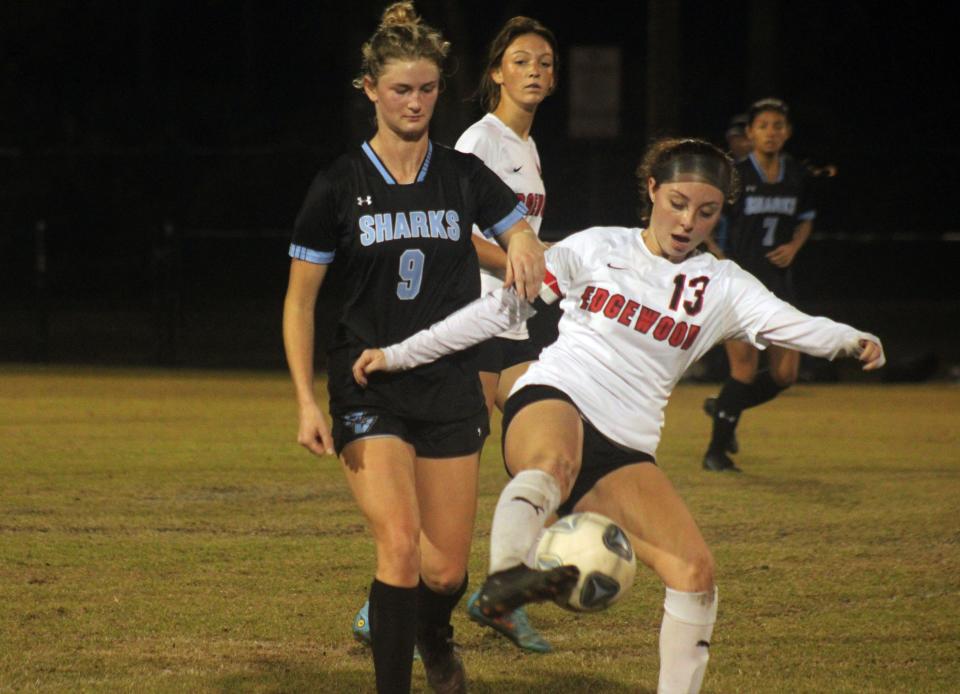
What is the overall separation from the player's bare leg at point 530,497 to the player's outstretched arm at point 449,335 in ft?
1.05

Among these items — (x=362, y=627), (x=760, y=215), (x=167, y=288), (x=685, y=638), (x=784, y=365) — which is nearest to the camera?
(x=685, y=638)

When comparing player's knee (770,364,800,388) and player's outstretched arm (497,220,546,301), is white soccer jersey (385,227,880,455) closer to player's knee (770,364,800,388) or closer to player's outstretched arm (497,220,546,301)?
player's outstretched arm (497,220,546,301)

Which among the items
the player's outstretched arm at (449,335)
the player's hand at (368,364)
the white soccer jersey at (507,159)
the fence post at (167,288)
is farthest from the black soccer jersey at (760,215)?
the fence post at (167,288)

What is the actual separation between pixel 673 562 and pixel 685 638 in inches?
8.7

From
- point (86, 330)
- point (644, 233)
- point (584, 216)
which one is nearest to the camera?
point (644, 233)

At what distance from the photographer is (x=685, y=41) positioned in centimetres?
3678

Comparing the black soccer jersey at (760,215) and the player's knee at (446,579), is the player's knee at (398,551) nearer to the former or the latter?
the player's knee at (446,579)

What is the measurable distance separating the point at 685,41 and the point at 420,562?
109 ft

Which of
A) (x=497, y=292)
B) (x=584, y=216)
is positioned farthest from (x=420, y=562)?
(x=584, y=216)

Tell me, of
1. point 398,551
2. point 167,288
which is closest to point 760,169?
point 398,551

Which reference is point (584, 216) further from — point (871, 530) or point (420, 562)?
point (420, 562)

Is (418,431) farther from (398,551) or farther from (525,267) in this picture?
(525,267)

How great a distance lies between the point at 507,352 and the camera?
676cm

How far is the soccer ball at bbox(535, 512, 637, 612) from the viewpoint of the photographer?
4211 mm
